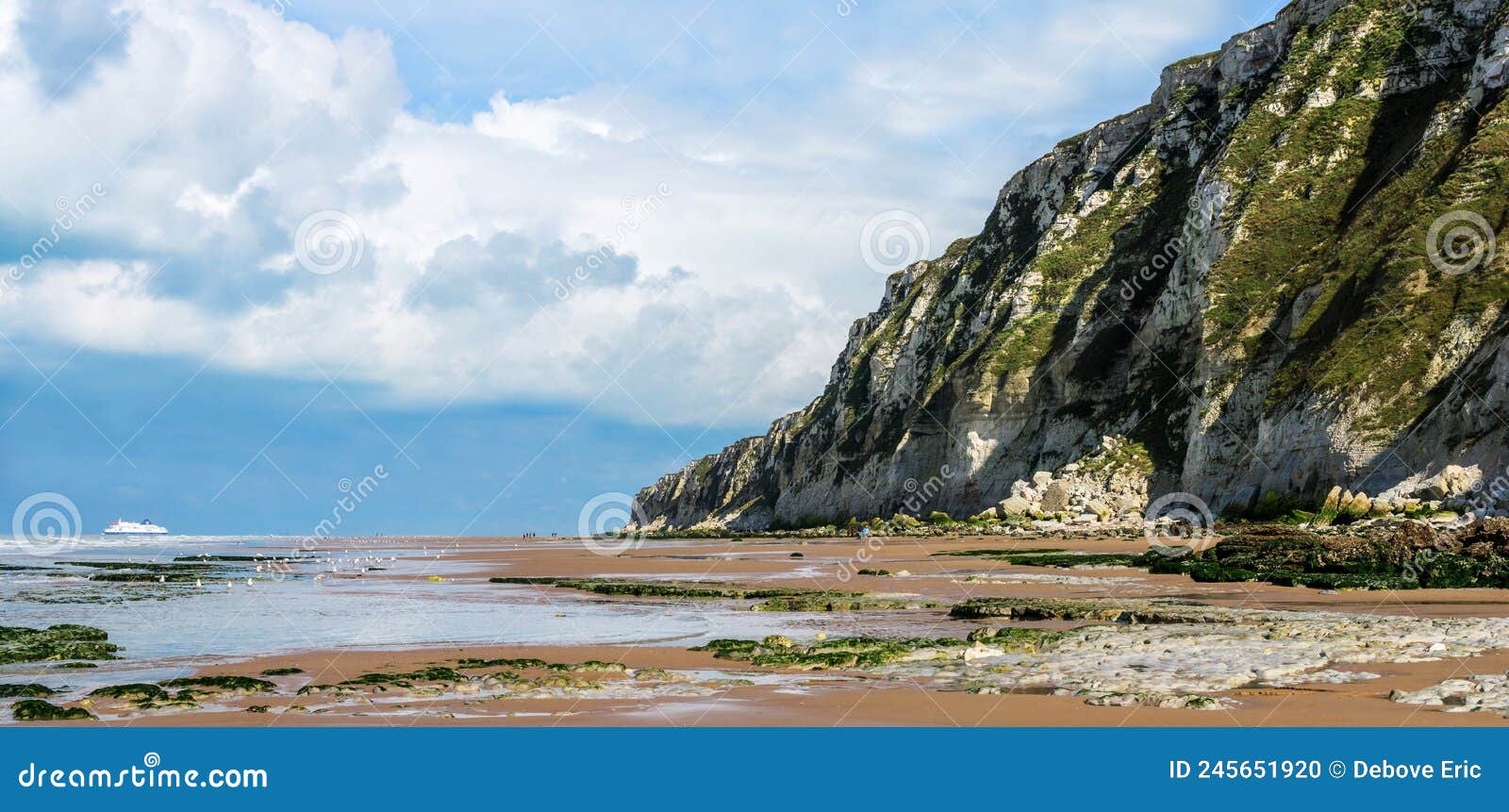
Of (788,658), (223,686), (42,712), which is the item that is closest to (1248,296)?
(788,658)

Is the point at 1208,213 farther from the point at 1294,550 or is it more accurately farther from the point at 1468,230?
the point at 1294,550

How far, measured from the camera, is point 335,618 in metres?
24.2

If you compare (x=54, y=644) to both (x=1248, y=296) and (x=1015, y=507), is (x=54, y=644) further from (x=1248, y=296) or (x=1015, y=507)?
(x=1248, y=296)

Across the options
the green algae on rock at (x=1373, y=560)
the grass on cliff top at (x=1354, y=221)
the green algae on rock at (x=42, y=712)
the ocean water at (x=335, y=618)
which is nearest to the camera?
the green algae on rock at (x=42, y=712)

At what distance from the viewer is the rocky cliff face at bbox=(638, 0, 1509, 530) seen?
4609 cm

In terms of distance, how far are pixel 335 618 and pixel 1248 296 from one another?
51879 millimetres

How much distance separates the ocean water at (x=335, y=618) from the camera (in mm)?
18656

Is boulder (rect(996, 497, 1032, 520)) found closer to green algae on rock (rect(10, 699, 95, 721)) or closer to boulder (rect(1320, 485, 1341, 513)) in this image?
boulder (rect(1320, 485, 1341, 513))

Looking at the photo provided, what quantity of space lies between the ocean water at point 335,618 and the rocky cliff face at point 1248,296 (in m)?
28.5

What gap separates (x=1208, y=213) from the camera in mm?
67438

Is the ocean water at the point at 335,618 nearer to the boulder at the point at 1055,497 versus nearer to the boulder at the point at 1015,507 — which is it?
the boulder at the point at 1015,507

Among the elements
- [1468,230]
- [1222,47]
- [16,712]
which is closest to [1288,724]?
[16,712]

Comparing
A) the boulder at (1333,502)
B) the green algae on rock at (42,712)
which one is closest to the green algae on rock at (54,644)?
the green algae on rock at (42,712)
